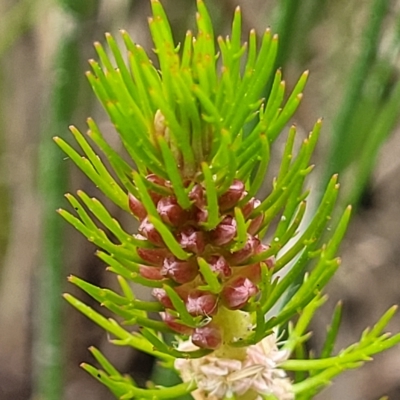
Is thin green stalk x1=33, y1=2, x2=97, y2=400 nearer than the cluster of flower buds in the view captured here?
No

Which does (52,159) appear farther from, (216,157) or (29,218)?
(29,218)

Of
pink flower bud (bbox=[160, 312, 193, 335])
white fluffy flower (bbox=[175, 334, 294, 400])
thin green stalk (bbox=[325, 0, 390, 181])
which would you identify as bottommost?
white fluffy flower (bbox=[175, 334, 294, 400])

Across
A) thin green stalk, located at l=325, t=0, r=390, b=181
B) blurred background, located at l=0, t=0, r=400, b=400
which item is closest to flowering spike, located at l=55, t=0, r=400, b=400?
thin green stalk, located at l=325, t=0, r=390, b=181

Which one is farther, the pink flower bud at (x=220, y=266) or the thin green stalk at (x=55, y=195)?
the thin green stalk at (x=55, y=195)

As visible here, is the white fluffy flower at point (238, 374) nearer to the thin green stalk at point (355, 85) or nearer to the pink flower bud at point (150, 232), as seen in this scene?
the pink flower bud at point (150, 232)

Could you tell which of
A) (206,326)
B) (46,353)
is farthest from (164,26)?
(46,353)

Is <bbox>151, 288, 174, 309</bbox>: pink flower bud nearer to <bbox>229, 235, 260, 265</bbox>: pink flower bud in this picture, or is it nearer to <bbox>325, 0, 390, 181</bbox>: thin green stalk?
<bbox>229, 235, 260, 265</bbox>: pink flower bud

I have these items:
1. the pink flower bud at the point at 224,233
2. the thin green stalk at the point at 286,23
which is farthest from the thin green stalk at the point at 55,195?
the pink flower bud at the point at 224,233
